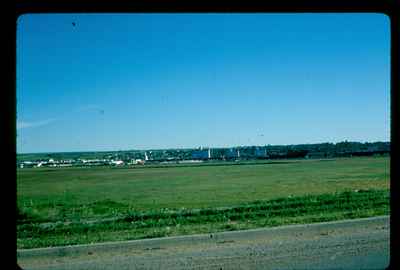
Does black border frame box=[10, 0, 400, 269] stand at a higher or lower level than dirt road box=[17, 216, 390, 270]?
higher

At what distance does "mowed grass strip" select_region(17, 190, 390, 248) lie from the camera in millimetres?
8870

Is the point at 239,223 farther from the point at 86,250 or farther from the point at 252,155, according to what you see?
the point at 252,155

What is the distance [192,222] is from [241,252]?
3433 millimetres

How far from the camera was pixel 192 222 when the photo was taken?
1059 centimetres

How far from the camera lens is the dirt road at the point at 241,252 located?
642 cm

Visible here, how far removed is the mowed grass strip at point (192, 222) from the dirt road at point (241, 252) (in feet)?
2.16

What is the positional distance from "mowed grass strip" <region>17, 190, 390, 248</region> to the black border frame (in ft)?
19.0

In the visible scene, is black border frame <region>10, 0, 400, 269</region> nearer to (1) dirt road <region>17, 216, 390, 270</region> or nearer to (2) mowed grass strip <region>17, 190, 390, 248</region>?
(1) dirt road <region>17, 216, 390, 270</region>

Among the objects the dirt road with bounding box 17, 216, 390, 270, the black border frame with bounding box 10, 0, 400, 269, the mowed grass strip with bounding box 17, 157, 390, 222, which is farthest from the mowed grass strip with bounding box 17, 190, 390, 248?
the black border frame with bounding box 10, 0, 400, 269
